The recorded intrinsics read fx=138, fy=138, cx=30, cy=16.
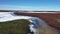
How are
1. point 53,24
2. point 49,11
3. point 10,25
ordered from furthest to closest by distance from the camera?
point 49,11 → point 53,24 → point 10,25

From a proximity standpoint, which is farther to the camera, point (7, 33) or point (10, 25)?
point (10, 25)

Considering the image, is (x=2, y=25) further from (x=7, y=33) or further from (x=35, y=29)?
(x=35, y=29)

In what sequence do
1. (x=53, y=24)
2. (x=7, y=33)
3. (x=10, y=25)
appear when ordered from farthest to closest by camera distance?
(x=53, y=24)
(x=10, y=25)
(x=7, y=33)

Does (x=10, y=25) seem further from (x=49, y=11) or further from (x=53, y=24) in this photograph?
(x=49, y=11)

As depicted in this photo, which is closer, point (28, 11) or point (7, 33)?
point (7, 33)

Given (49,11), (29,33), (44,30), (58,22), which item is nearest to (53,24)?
(58,22)

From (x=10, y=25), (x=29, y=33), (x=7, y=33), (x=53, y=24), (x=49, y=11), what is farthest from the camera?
(x=49, y=11)

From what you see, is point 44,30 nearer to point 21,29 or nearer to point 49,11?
point 21,29
